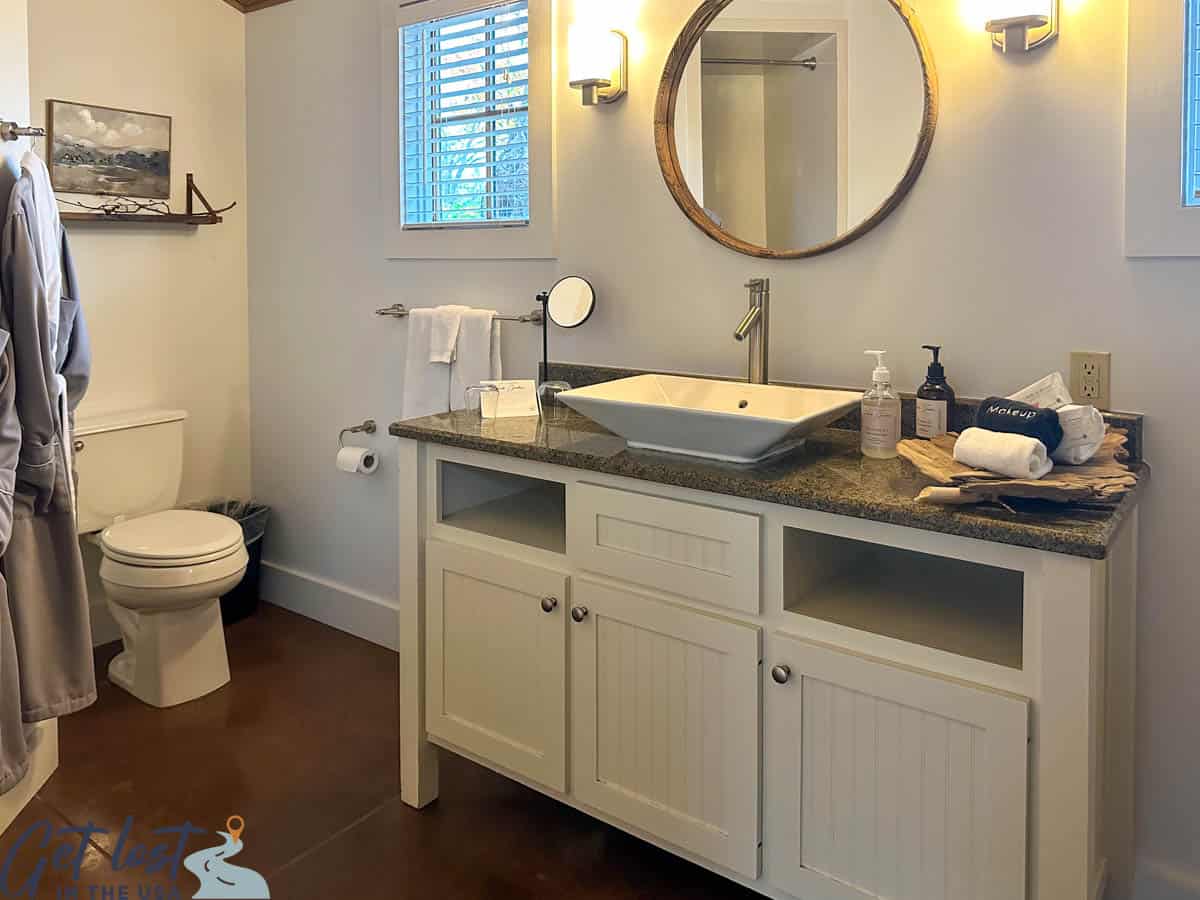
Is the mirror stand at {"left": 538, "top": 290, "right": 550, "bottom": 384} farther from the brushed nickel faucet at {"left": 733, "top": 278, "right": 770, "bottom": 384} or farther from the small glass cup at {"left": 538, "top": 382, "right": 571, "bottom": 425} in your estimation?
the brushed nickel faucet at {"left": 733, "top": 278, "right": 770, "bottom": 384}

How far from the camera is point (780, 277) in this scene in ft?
7.20

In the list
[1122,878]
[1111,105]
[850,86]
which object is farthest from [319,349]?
[1122,878]

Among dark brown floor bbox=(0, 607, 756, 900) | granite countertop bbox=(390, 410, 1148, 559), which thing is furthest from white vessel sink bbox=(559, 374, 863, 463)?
dark brown floor bbox=(0, 607, 756, 900)

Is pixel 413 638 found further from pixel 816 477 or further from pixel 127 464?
pixel 127 464

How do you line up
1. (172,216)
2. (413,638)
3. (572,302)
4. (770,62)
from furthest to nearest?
1. (172,216)
2. (572,302)
3. (413,638)
4. (770,62)

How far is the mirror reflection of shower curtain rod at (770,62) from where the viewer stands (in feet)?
6.88

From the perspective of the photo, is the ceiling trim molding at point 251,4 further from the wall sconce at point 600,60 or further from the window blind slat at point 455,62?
the wall sconce at point 600,60

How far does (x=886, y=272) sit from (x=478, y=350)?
117 cm

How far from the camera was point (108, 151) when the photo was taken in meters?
3.04

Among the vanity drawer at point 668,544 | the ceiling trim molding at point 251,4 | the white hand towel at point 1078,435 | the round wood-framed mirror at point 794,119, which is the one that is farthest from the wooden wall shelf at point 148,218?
the white hand towel at point 1078,435

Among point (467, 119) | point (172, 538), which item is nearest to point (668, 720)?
point (172, 538)

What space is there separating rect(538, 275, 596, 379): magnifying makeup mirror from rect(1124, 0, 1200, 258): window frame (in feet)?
4.03
